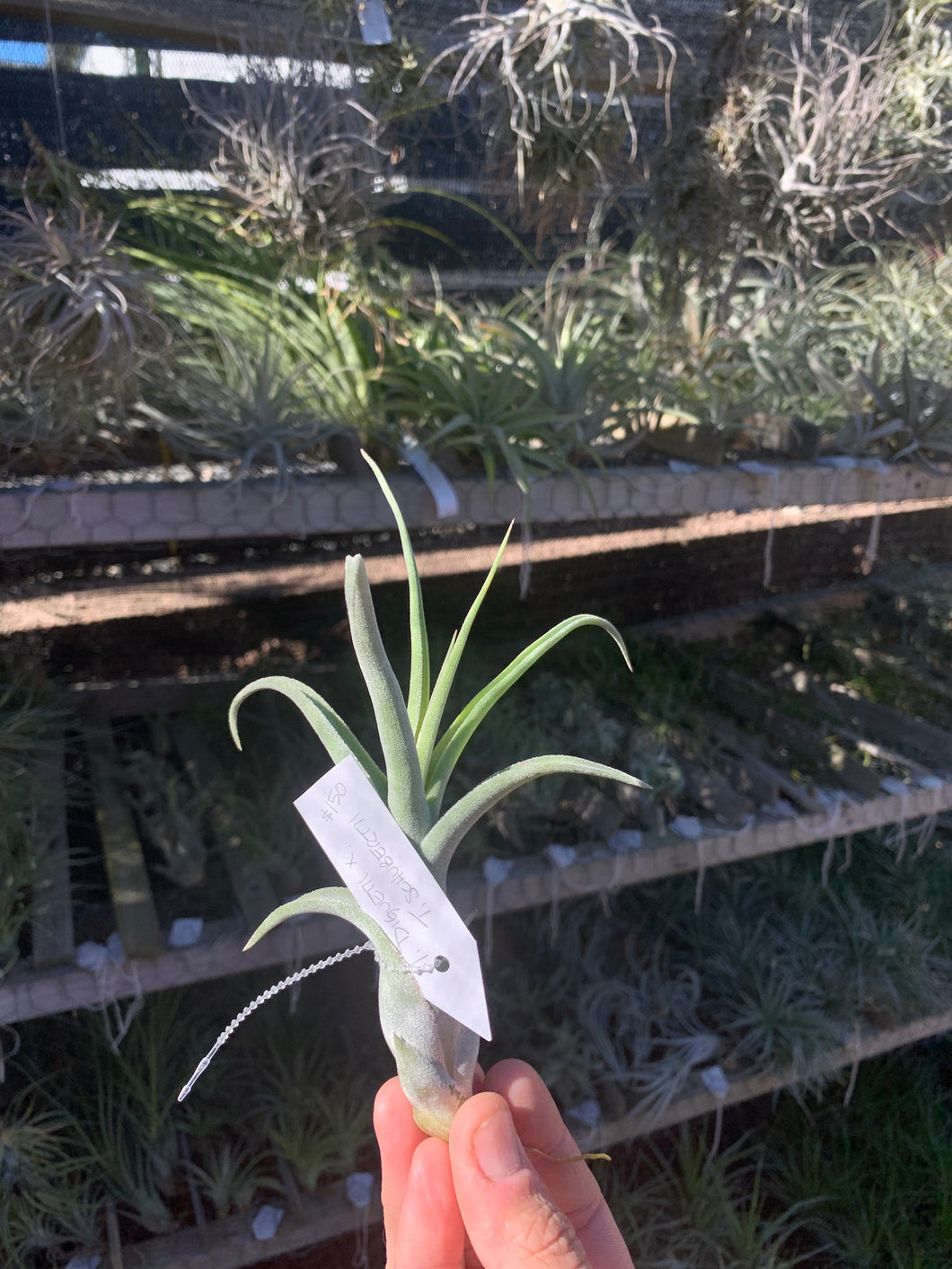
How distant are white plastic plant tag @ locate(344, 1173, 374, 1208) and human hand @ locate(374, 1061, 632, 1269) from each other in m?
0.57

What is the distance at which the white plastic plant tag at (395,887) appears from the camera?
1.40 feet

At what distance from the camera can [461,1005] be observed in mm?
427

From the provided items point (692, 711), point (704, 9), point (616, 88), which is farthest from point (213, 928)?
point (704, 9)

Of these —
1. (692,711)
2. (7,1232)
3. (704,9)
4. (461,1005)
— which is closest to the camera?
(461,1005)

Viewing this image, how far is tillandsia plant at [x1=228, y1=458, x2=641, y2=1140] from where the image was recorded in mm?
427

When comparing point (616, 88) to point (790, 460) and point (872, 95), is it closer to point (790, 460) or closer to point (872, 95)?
point (872, 95)

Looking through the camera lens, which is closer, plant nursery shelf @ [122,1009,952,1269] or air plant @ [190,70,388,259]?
air plant @ [190,70,388,259]

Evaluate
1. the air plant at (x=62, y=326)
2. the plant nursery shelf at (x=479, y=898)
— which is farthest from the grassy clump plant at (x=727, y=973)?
the air plant at (x=62, y=326)

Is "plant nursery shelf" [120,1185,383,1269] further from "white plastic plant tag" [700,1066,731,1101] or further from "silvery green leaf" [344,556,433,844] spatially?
"silvery green leaf" [344,556,433,844]

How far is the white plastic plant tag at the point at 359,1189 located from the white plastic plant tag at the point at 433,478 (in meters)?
0.91

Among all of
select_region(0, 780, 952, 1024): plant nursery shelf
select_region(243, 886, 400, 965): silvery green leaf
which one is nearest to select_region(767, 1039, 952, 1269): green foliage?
select_region(0, 780, 952, 1024): plant nursery shelf

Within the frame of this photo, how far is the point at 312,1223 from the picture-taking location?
3.42 feet

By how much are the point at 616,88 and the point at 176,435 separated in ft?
2.24

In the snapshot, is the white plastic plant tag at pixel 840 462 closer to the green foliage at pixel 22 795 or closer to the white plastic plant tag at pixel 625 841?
the white plastic plant tag at pixel 625 841
